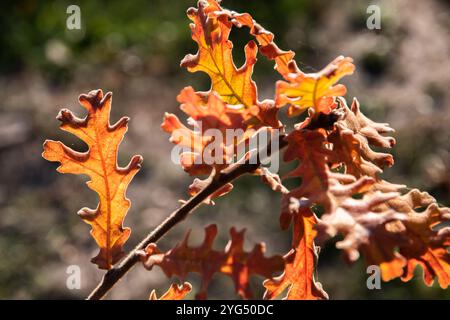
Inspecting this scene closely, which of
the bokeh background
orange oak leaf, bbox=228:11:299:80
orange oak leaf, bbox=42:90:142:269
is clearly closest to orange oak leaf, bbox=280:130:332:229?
orange oak leaf, bbox=228:11:299:80

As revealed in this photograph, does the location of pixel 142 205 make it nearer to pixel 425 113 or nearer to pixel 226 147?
pixel 425 113

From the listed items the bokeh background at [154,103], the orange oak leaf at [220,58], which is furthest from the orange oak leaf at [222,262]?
the bokeh background at [154,103]

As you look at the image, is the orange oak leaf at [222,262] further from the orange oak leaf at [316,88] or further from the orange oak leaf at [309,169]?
the orange oak leaf at [316,88]

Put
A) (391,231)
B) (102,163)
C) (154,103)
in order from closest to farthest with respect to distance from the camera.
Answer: (391,231) < (102,163) < (154,103)

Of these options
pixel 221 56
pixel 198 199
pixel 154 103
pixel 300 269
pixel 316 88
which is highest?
pixel 154 103

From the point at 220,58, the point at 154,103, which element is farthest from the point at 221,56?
the point at 154,103

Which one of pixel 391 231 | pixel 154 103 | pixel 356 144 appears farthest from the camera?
pixel 154 103

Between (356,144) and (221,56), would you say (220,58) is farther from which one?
(356,144)

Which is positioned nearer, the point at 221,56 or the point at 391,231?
the point at 391,231

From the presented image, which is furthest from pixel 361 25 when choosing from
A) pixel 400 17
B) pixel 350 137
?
pixel 350 137
